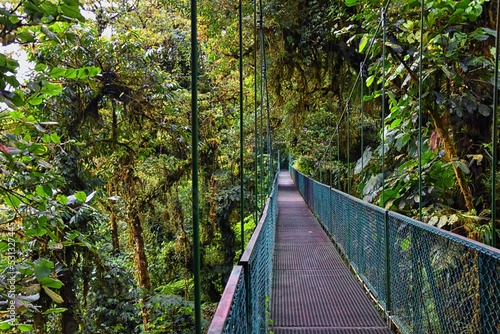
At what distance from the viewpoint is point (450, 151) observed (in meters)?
2.57

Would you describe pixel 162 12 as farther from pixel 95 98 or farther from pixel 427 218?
pixel 427 218

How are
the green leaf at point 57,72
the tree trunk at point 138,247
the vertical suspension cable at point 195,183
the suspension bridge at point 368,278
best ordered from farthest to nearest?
the tree trunk at point 138,247, the suspension bridge at point 368,278, the green leaf at point 57,72, the vertical suspension cable at point 195,183

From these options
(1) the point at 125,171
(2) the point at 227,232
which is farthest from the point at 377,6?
(2) the point at 227,232

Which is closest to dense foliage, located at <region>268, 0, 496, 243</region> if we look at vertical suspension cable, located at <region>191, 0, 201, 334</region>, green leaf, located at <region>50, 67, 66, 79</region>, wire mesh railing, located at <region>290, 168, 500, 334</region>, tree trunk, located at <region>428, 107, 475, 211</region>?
tree trunk, located at <region>428, 107, 475, 211</region>

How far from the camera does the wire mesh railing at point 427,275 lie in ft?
4.17

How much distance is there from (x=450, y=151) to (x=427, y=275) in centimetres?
118

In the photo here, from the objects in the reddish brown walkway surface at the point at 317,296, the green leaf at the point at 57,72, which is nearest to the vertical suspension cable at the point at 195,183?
the green leaf at the point at 57,72

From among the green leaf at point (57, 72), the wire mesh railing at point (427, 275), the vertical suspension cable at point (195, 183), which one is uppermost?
the green leaf at point (57, 72)

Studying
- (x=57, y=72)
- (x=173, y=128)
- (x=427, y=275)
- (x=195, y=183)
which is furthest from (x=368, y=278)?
(x=57, y=72)

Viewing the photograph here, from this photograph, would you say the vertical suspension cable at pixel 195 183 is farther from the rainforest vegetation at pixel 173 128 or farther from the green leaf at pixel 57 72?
the green leaf at pixel 57 72

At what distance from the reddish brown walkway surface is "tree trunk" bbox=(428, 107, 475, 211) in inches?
36.5

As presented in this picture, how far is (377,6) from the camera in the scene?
13.1 ft

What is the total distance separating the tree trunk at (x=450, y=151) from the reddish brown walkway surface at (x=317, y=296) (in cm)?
93

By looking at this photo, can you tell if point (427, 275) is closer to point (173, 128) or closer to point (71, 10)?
point (71, 10)
